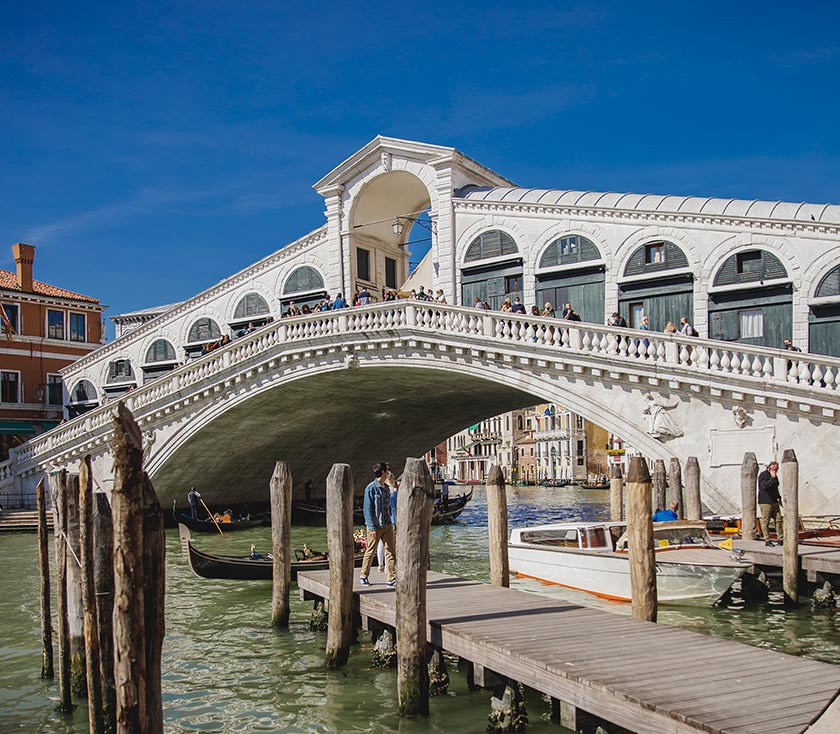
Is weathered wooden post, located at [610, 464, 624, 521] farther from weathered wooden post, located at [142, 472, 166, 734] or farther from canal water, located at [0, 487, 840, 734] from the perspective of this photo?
weathered wooden post, located at [142, 472, 166, 734]

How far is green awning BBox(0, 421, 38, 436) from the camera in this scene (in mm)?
27719

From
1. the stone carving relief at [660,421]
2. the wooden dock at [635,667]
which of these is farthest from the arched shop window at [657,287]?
the wooden dock at [635,667]

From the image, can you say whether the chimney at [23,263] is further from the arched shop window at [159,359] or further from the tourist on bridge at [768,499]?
the tourist on bridge at [768,499]

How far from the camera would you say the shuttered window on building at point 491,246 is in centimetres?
1978

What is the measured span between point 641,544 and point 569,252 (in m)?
12.2

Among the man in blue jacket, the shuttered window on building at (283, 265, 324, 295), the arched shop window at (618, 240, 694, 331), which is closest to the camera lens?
the man in blue jacket

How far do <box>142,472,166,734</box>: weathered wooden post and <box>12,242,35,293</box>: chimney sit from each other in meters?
27.0

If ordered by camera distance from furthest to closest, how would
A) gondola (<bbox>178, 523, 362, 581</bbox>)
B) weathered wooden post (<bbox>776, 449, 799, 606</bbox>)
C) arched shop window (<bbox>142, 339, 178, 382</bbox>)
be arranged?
arched shop window (<bbox>142, 339, 178, 382</bbox>), gondola (<bbox>178, 523, 362, 581</bbox>), weathered wooden post (<bbox>776, 449, 799, 606</bbox>)

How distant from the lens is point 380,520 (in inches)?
351

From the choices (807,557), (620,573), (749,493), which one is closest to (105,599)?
(620,573)

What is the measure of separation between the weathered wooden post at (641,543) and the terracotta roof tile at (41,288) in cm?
2591

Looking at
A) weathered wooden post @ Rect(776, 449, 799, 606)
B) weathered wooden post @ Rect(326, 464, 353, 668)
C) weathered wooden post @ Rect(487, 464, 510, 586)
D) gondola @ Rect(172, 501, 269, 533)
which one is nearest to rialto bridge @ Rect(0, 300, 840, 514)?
gondola @ Rect(172, 501, 269, 533)

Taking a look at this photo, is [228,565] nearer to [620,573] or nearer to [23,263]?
[620,573]

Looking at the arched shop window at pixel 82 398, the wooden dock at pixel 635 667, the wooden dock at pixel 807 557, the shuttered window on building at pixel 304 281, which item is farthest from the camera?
the arched shop window at pixel 82 398
